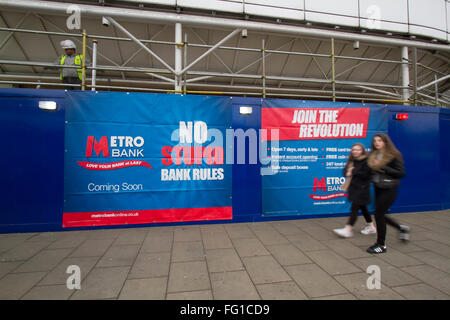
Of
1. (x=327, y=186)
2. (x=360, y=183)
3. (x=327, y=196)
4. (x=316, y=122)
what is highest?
(x=316, y=122)

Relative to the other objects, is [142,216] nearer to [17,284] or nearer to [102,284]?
[102,284]

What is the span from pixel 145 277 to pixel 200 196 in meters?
2.26

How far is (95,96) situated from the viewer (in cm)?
457

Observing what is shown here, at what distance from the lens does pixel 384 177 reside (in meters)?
3.38

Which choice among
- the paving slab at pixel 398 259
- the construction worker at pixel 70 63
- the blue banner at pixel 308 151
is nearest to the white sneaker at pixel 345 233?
the paving slab at pixel 398 259

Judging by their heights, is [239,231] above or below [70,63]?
below

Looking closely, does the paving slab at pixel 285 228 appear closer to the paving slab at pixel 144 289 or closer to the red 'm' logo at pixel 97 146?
Result: the paving slab at pixel 144 289

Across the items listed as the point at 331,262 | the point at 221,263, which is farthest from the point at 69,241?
the point at 331,262

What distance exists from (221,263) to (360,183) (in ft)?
9.49

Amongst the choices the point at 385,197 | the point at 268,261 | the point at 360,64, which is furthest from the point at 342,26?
the point at 268,261

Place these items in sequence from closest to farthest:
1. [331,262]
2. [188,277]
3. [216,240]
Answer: [188,277], [331,262], [216,240]

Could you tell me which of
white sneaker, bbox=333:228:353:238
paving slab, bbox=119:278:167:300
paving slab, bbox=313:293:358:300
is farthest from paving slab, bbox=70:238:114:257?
white sneaker, bbox=333:228:353:238

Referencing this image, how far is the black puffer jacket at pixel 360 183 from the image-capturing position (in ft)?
12.6
